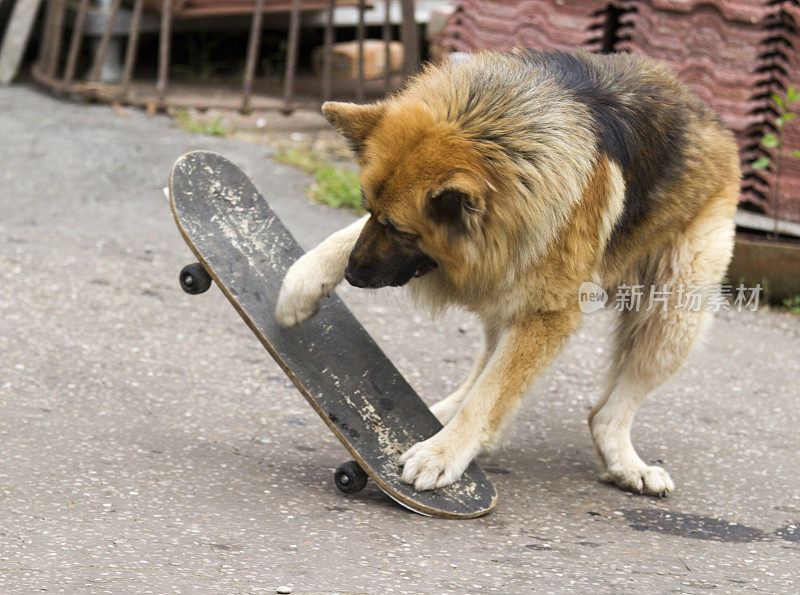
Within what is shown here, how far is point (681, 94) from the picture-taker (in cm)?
411

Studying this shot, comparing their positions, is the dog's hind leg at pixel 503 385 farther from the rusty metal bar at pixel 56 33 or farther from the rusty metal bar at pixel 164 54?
the rusty metal bar at pixel 56 33

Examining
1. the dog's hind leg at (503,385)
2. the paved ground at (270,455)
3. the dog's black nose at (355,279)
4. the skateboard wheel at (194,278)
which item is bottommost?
the paved ground at (270,455)

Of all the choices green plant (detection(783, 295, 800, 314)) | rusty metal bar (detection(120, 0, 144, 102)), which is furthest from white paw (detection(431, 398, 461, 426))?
rusty metal bar (detection(120, 0, 144, 102))

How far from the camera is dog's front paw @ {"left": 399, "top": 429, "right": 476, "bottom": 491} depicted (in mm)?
3539

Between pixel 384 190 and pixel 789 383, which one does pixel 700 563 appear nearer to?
pixel 384 190

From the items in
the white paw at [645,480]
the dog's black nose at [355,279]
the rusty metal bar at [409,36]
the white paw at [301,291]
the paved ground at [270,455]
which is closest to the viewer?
the paved ground at [270,455]

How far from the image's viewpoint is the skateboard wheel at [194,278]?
3629mm

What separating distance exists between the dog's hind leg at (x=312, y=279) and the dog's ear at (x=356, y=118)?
1.15ft

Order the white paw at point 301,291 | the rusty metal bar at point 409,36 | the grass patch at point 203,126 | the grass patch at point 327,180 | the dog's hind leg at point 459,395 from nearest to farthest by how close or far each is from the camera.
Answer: the white paw at point 301,291 < the dog's hind leg at point 459,395 < the grass patch at point 327,180 < the grass patch at point 203,126 < the rusty metal bar at point 409,36

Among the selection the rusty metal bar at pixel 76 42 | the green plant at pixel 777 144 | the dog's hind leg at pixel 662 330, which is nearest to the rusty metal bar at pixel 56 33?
the rusty metal bar at pixel 76 42

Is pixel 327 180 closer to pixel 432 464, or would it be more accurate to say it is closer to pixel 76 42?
pixel 76 42

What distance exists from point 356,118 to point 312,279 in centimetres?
67

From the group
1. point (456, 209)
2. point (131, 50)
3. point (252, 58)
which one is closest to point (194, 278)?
point (456, 209)

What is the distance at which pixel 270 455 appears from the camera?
3963 mm
